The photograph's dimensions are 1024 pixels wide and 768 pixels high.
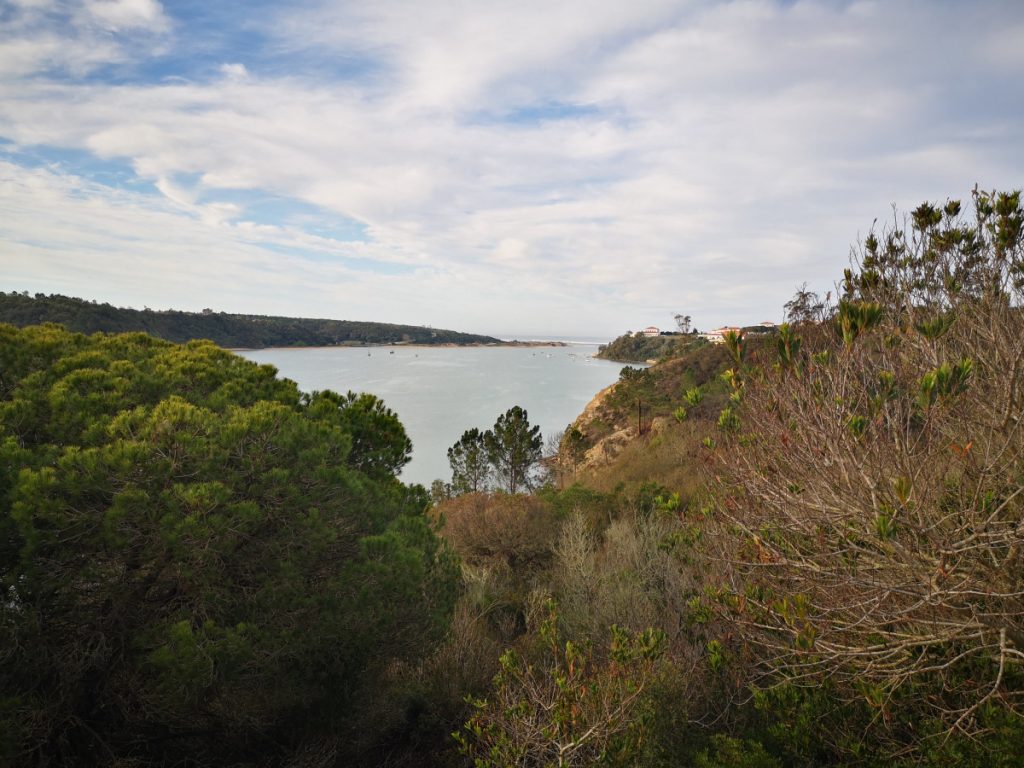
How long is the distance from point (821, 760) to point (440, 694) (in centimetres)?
426

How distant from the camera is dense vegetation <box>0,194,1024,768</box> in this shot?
3625 millimetres

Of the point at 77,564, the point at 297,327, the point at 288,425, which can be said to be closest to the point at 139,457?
the point at 77,564

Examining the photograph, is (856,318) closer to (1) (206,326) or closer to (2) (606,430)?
(2) (606,430)

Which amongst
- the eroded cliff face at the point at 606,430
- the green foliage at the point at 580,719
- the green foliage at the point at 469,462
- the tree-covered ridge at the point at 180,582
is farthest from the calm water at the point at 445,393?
the green foliage at the point at 580,719

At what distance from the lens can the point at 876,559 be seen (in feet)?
12.0

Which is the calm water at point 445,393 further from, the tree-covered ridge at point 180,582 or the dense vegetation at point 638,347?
the tree-covered ridge at point 180,582

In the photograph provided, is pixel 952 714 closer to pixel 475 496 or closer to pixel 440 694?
pixel 440 694

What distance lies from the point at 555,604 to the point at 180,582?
333 centimetres

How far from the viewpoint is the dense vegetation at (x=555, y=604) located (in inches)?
143

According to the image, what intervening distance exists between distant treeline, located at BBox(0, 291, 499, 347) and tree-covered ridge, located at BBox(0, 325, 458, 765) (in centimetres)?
595

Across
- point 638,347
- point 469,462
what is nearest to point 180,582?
point 469,462

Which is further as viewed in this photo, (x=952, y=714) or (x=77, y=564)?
(x=77, y=564)

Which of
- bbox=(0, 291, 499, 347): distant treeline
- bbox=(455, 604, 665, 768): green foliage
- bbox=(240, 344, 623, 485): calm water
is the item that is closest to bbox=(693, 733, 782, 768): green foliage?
bbox=(455, 604, 665, 768): green foliage

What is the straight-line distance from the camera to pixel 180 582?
→ 15.8 feet
